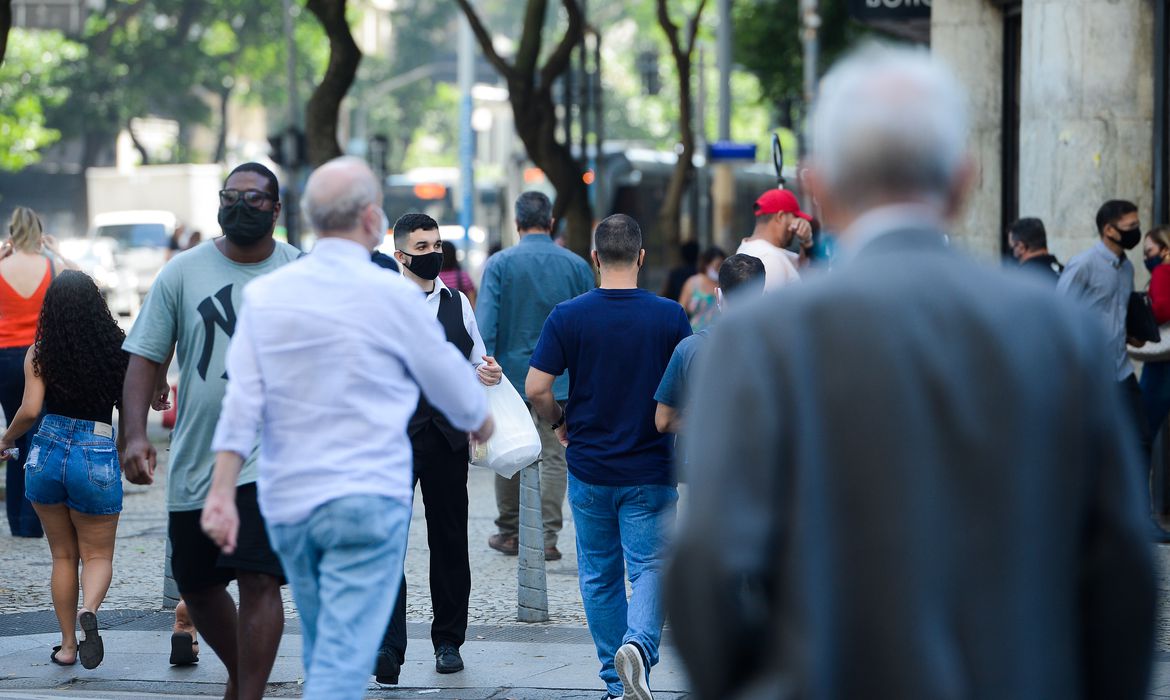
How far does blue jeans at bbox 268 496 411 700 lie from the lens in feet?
13.3

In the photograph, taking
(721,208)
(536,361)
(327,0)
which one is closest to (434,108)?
(721,208)

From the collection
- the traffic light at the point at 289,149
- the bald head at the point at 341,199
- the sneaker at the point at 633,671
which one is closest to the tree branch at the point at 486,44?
the traffic light at the point at 289,149

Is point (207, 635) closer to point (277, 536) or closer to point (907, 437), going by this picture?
point (277, 536)

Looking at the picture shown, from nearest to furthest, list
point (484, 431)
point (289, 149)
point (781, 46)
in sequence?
point (484, 431)
point (289, 149)
point (781, 46)

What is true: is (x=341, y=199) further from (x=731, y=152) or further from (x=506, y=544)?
(x=731, y=152)

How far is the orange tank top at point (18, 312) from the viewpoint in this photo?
9977 millimetres

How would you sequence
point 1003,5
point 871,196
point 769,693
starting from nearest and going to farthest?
point 769,693 → point 871,196 → point 1003,5

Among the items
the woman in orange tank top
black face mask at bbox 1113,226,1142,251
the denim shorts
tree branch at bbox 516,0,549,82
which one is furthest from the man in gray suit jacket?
tree branch at bbox 516,0,549,82

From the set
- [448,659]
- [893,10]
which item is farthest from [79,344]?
[893,10]

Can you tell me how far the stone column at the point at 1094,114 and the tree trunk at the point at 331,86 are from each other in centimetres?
855

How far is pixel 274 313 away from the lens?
407cm

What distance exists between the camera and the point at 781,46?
30.3 meters

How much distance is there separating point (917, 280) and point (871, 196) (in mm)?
158

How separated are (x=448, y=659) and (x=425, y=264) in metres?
1.56
